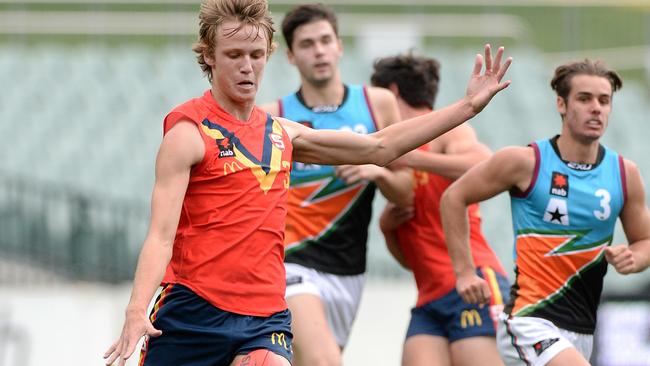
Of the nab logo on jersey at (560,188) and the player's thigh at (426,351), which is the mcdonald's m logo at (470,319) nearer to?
the player's thigh at (426,351)

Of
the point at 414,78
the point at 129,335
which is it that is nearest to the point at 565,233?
the point at 414,78

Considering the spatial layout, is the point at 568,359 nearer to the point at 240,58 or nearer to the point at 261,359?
the point at 261,359

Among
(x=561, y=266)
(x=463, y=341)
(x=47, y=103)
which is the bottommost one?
(x=463, y=341)

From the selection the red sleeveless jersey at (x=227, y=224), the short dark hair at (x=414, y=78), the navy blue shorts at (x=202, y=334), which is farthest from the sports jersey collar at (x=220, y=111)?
the short dark hair at (x=414, y=78)

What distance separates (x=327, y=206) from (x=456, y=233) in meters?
0.90

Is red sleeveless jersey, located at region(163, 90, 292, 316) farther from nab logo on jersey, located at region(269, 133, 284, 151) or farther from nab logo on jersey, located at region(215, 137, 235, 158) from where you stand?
nab logo on jersey, located at region(269, 133, 284, 151)

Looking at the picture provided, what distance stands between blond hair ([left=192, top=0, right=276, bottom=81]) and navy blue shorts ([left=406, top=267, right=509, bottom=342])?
8.52ft

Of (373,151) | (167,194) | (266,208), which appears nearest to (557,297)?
(373,151)

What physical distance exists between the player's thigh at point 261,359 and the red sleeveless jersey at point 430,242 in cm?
248

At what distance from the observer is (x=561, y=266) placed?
21.1 ft

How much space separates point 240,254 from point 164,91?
10.7m

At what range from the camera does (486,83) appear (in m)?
5.18

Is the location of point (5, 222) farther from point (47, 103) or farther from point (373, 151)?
point (373, 151)

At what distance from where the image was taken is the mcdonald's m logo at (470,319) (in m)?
7.11
